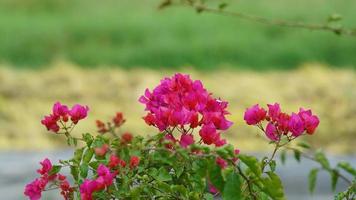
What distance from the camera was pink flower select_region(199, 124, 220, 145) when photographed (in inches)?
74.7

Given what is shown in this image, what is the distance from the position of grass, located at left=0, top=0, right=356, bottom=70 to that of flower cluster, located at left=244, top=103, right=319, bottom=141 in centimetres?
810

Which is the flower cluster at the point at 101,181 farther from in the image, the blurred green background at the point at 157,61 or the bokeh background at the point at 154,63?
the blurred green background at the point at 157,61

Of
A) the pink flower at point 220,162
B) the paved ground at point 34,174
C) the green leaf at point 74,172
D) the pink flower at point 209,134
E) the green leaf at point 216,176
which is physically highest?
the paved ground at point 34,174

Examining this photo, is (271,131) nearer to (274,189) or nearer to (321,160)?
(321,160)

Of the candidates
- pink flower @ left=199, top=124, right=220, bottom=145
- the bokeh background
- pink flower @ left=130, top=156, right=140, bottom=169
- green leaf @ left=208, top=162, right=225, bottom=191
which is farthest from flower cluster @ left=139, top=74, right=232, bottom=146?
the bokeh background

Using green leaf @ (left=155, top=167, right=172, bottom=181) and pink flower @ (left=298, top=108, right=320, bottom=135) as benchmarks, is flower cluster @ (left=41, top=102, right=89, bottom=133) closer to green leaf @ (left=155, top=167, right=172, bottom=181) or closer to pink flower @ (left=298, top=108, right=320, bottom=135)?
green leaf @ (left=155, top=167, right=172, bottom=181)

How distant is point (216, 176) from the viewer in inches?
65.3

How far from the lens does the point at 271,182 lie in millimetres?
1635

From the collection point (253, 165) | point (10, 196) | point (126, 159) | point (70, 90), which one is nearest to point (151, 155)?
point (126, 159)

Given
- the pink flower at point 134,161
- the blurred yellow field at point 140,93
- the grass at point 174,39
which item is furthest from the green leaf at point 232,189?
the grass at point 174,39

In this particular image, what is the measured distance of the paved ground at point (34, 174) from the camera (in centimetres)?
573

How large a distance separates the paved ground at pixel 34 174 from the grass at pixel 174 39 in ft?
10.9

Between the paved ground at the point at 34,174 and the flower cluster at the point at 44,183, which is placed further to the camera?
the paved ground at the point at 34,174

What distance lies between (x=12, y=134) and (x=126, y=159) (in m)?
6.36
